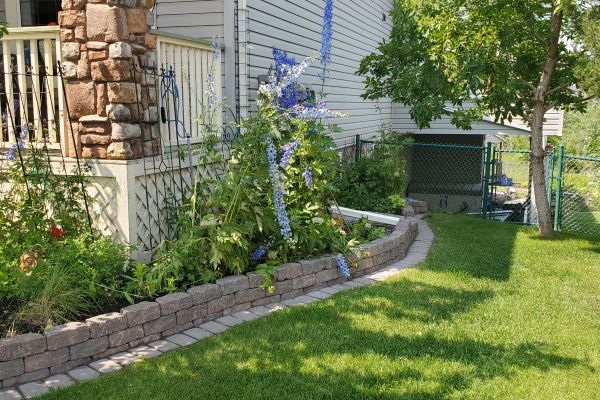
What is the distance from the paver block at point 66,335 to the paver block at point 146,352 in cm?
34

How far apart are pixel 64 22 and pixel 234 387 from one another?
3.21 metres

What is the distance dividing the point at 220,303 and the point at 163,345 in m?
0.62

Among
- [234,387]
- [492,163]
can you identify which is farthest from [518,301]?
[492,163]

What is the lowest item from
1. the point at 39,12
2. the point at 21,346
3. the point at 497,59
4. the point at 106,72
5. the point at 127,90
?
the point at 21,346

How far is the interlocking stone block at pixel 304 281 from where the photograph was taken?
4.85m

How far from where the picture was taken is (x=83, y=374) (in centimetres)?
337

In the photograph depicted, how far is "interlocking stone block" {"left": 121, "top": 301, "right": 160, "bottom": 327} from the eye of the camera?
372cm

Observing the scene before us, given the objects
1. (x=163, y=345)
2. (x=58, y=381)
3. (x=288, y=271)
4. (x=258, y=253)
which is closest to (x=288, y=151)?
(x=258, y=253)

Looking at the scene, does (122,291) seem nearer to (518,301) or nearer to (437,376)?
(437,376)

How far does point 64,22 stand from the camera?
4574mm

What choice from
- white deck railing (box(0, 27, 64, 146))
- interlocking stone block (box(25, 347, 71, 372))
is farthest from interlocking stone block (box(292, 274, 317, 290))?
white deck railing (box(0, 27, 64, 146))

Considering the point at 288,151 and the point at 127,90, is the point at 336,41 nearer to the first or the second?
the point at 288,151

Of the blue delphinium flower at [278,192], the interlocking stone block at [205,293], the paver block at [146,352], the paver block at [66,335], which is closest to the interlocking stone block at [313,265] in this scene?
the blue delphinium flower at [278,192]

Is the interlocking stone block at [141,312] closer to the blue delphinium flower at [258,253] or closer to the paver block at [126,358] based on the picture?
the paver block at [126,358]
